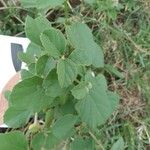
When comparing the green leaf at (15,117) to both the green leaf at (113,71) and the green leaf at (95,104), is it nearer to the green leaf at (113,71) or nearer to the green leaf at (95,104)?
the green leaf at (95,104)

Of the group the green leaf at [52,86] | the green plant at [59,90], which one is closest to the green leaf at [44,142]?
the green plant at [59,90]

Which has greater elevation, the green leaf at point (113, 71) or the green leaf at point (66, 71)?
the green leaf at point (66, 71)

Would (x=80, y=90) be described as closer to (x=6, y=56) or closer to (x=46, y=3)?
(x=46, y=3)

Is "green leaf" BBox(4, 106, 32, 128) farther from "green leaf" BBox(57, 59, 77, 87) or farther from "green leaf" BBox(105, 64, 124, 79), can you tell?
"green leaf" BBox(105, 64, 124, 79)

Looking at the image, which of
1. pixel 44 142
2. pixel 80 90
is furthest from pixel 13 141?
pixel 80 90

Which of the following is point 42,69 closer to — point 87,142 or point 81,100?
point 81,100

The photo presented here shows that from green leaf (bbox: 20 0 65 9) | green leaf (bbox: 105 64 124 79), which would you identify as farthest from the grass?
green leaf (bbox: 20 0 65 9)
